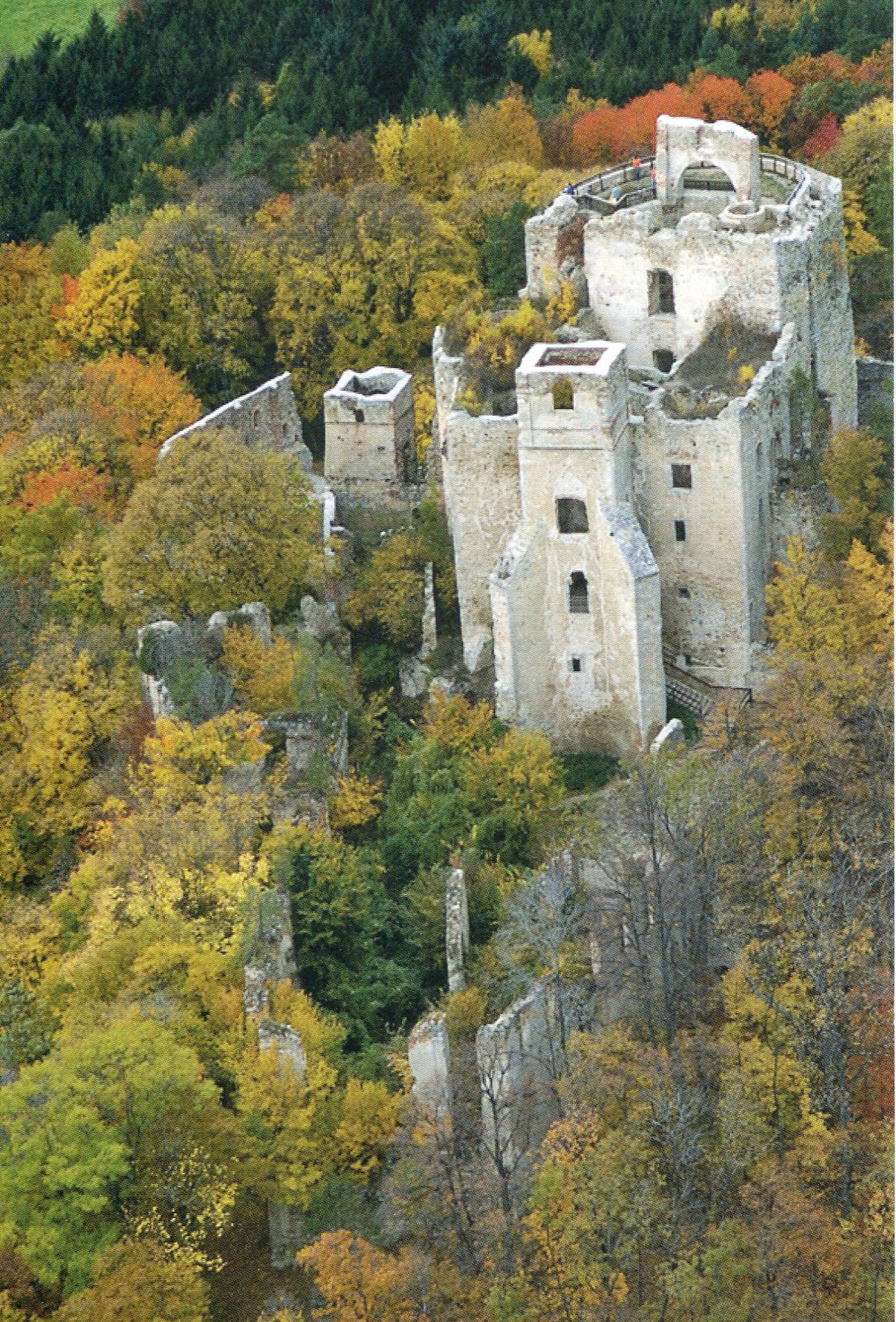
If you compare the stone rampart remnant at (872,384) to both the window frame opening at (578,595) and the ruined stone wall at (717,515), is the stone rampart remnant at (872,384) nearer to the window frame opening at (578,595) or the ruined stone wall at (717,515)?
the ruined stone wall at (717,515)

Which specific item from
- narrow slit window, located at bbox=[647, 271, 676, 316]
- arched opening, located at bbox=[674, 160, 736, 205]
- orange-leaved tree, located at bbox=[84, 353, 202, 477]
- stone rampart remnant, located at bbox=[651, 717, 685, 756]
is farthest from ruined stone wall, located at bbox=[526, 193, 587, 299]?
stone rampart remnant, located at bbox=[651, 717, 685, 756]

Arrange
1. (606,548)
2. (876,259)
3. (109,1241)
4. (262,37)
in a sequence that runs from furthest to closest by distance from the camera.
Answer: (262,37), (876,259), (606,548), (109,1241)

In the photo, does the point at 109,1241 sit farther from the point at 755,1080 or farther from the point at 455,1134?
the point at 755,1080

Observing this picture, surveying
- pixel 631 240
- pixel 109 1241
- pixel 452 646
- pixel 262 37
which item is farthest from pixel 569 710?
pixel 262 37

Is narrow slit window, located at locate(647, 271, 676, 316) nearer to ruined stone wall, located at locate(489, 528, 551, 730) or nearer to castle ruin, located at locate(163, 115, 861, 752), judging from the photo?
castle ruin, located at locate(163, 115, 861, 752)

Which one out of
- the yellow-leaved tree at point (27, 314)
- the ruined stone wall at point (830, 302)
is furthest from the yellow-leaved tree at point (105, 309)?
the ruined stone wall at point (830, 302)

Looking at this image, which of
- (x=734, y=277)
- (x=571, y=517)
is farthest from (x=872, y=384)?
(x=571, y=517)
